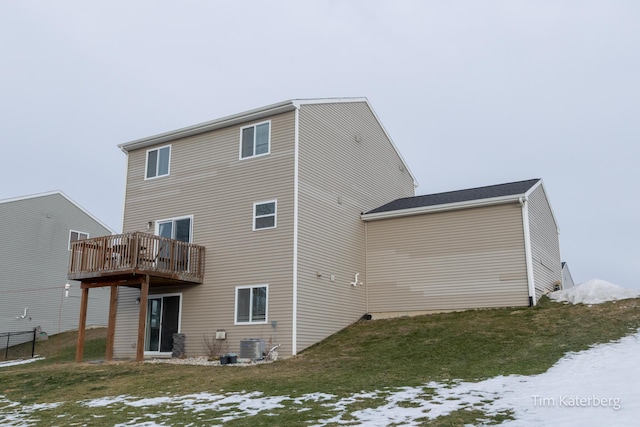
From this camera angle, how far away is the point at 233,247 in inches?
660

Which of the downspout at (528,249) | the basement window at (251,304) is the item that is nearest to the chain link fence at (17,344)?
the basement window at (251,304)

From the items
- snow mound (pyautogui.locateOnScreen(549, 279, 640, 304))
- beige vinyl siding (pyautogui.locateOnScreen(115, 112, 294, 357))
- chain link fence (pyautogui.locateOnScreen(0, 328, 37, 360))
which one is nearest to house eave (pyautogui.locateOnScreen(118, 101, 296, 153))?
beige vinyl siding (pyautogui.locateOnScreen(115, 112, 294, 357))

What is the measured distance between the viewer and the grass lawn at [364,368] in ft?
30.5

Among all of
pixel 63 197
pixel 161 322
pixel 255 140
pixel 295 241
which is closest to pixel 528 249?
pixel 295 241

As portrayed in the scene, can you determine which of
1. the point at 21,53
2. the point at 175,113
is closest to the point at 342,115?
the point at 21,53

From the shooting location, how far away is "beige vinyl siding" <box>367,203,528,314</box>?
16391 millimetres

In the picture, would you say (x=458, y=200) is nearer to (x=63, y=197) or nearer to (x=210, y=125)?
(x=210, y=125)

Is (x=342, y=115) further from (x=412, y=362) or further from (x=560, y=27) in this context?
(x=412, y=362)

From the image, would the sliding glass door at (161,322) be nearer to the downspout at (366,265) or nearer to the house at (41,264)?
the downspout at (366,265)

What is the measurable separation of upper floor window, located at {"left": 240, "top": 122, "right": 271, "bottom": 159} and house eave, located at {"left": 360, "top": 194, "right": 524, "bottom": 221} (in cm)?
445

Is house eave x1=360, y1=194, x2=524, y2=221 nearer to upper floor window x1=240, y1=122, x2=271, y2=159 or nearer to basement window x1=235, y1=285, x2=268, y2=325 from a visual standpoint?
upper floor window x1=240, y1=122, x2=271, y2=159

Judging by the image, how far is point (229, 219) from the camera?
672 inches

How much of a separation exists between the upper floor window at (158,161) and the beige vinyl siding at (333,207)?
5348 mm

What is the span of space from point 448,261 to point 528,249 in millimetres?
2428
